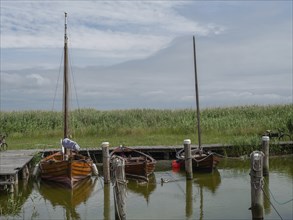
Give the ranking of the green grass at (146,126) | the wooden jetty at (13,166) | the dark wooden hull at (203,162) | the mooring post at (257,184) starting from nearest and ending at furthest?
1. the mooring post at (257,184)
2. the wooden jetty at (13,166)
3. the dark wooden hull at (203,162)
4. the green grass at (146,126)

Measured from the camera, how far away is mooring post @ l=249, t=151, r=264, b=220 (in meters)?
12.6

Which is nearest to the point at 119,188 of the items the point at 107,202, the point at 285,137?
the point at 107,202

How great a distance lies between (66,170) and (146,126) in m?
19.2

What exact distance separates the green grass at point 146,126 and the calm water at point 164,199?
273 inches

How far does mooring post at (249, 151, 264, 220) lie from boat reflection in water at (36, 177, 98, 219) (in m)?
5.59

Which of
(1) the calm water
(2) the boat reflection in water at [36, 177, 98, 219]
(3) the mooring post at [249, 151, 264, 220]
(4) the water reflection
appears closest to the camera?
(3) the mooring post at [249, 151, 264, 220]

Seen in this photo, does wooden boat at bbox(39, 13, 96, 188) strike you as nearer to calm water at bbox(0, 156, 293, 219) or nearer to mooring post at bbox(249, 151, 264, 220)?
calm water at bbox(0, 156, 293, 219)

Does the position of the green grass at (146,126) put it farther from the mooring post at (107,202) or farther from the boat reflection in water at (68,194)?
the mooring post at (107,202)

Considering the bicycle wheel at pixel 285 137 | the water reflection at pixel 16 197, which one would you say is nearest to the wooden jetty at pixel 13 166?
the water reflection at pixel 16 197

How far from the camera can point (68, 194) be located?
692 inches

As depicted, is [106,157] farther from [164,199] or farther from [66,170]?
[164,199]

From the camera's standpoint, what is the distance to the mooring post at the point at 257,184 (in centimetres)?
1264

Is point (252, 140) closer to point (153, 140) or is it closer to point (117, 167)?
point (153, 140)

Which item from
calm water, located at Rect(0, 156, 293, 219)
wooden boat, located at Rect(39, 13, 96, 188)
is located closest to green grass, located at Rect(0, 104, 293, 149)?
calm water, located at Rect(0, 156, 293, 219)
